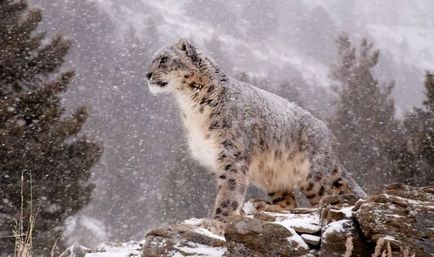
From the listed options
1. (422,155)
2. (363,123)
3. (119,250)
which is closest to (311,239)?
(119,250)

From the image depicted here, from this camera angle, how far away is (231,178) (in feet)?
Answer: 18.9

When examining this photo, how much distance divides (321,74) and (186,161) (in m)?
78.2

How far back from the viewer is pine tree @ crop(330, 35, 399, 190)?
1069 inches

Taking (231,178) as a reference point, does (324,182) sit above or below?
above

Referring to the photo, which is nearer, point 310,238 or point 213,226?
point 310,238

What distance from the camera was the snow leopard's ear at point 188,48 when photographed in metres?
6.45

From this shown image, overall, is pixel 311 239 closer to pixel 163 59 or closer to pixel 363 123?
pixel 163 59

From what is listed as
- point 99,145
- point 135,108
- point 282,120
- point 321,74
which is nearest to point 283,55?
point 321,74

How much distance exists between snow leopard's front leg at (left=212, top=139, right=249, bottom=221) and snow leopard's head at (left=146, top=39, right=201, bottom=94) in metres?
1.05

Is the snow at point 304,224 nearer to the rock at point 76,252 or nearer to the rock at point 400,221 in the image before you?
the rock at point 400,221

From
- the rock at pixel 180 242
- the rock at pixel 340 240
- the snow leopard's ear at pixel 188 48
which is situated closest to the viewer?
the rock at pixel 340 240

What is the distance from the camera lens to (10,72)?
656 inches

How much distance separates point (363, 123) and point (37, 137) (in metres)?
21.5

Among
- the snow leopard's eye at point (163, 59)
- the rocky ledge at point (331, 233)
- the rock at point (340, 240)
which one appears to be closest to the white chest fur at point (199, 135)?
the snow leopard's eye at point (163, 59)
